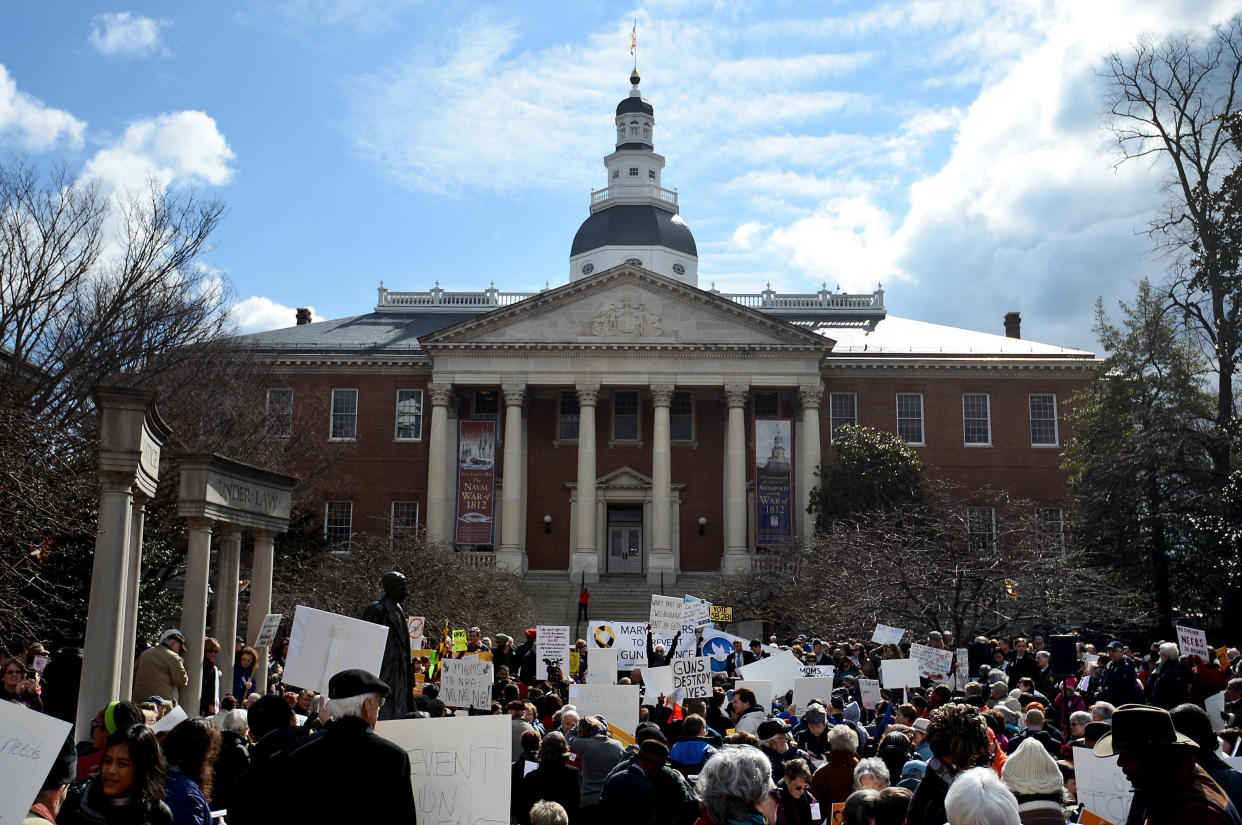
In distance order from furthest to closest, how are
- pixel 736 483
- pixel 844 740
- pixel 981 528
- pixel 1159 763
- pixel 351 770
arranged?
pixel 736 483
pixel 981 528
pixel 844 740
pixel 1159 763
pixel 351 770

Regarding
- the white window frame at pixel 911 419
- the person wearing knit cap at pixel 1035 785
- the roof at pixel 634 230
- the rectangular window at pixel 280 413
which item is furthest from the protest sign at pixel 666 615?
the roof at pixel 634 230

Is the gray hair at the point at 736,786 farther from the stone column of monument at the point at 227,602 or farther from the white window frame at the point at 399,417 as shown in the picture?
the white window frame at the point at 399,417

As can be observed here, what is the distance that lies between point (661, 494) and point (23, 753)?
4449 centimetres

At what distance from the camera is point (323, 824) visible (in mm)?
5438

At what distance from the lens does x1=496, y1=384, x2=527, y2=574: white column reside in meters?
49.5

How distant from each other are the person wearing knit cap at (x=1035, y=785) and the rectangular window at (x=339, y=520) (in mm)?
47763

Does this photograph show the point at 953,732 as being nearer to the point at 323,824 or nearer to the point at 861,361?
the point at 323,824

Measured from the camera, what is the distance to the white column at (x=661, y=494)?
48.7 m

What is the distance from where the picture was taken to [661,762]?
8.06 m

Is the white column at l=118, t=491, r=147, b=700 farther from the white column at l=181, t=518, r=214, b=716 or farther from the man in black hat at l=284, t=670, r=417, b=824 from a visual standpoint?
the man in black hat at l=284, t=670, r=417, b=824

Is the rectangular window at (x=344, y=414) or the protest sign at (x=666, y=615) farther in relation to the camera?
the rectangular window at (x=344, y=414)

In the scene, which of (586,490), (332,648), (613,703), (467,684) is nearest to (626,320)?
(586,490)

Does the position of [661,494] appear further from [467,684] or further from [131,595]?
[131,595]

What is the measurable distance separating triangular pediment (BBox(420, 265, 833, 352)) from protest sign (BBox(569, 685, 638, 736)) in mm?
39267
